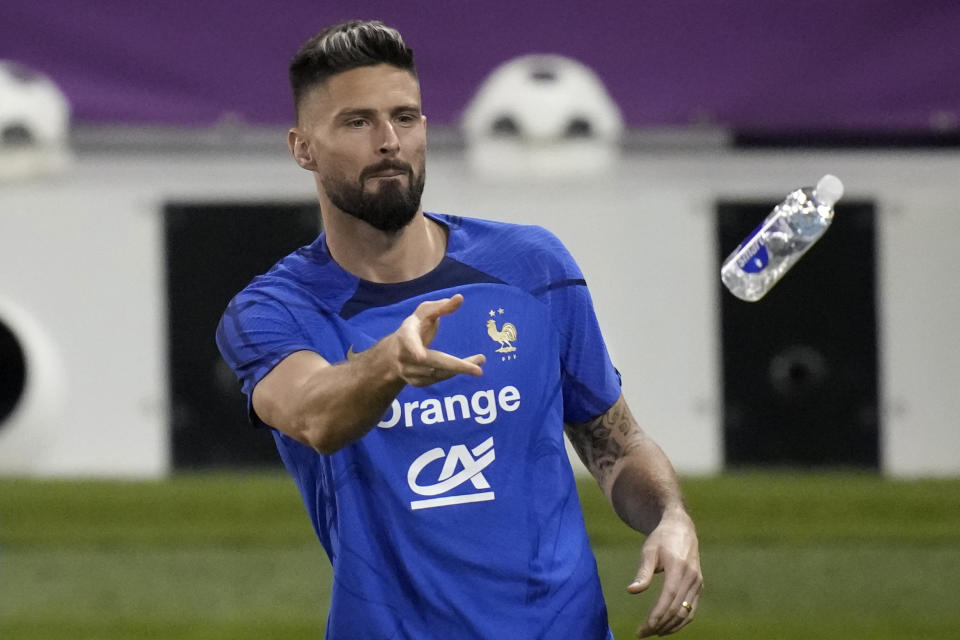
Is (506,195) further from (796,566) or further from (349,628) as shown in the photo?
(349,628)

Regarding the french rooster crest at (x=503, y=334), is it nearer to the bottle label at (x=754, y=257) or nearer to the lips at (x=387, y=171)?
the lips at (x=387, y=171)

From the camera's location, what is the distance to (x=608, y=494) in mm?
2521

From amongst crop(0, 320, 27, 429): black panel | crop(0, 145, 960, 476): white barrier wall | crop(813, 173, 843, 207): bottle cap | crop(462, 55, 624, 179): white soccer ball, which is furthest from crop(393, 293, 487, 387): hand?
crop(0, 145, 960, 476): white barrier wall

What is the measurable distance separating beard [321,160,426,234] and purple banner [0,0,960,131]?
16.5 feet

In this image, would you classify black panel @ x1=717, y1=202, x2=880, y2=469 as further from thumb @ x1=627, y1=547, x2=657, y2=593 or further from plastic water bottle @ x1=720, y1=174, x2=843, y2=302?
thumb @ x1=627, y1=547, x2=657, y2=593

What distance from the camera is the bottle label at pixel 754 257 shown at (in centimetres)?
264

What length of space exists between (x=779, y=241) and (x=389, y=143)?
3.00 ft

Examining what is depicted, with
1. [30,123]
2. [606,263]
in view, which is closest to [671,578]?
[30,123]

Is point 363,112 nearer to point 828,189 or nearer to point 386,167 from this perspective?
point 386,167

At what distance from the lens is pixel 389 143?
227cm

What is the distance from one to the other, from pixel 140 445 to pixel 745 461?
3167 millimetres

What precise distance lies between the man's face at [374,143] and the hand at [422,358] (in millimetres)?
351

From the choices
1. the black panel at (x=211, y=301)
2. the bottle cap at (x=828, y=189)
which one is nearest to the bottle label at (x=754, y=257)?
the bottle cap at (x=828, y=189)

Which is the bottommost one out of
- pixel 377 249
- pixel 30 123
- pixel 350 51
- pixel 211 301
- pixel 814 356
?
pixel 814 356
